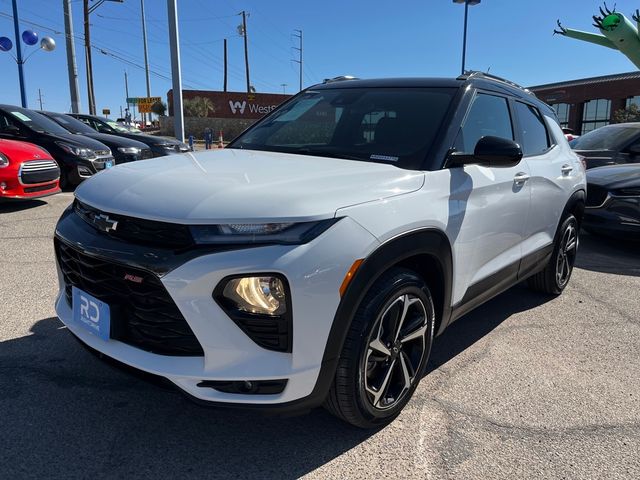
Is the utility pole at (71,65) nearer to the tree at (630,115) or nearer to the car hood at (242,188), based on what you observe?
the car hood at (242,188)

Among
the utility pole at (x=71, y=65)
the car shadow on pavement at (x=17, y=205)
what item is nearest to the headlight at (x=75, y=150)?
the car shadow on pavement at (x=17, y=205)

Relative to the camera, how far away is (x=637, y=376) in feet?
10.8

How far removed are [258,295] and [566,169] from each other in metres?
3.42

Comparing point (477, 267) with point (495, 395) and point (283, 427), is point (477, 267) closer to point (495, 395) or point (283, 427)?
point (495, 395)

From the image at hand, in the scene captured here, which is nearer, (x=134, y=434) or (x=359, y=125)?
(x=134, y=434)

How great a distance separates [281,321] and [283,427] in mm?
857

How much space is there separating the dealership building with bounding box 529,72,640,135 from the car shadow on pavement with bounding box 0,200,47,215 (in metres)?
37.9

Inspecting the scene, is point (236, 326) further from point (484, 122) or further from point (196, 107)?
point (196, 107)

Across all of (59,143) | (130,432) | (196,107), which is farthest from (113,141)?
(196,107)

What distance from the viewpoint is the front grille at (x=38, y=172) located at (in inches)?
274

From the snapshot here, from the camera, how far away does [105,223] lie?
2.28m

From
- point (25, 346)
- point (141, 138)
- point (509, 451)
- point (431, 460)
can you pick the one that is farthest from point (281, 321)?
point (141, 138)

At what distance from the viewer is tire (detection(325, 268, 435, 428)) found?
2.25 m

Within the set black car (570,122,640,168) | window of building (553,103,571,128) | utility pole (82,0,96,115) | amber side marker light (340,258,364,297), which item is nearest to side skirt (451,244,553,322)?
amber side marker light (340,258,364,297)
